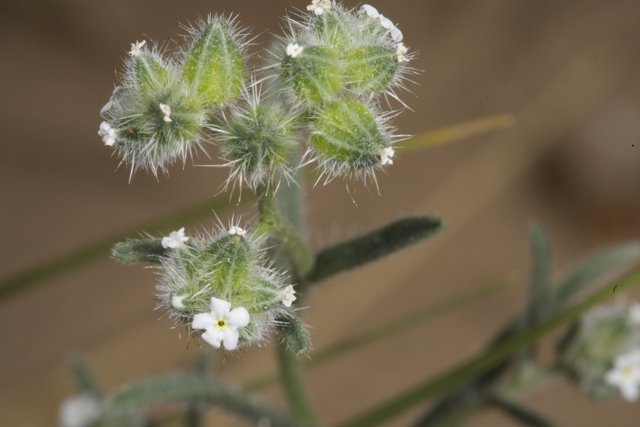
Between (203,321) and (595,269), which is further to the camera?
(595,269)

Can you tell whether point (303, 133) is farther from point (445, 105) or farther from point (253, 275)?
point (445, 105)

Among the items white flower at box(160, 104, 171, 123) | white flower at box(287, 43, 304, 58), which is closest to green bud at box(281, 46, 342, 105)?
white flower at box(287, 43, 304, 58)

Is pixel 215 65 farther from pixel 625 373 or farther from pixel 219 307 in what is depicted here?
pixel 625 373

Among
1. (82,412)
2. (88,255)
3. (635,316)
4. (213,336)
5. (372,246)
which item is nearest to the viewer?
(213,336)

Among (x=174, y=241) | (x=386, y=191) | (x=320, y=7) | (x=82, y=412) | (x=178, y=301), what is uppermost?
(x=386, y=191)

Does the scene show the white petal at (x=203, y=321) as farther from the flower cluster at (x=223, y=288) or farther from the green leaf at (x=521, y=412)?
the green leaf at (x=521, y=412)

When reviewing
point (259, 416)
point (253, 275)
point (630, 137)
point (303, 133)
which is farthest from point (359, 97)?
point (630, 137)

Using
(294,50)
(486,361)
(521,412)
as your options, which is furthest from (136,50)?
(521,412)
